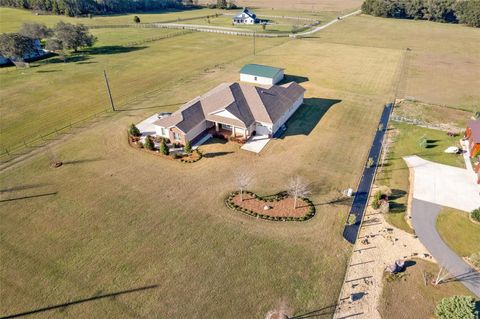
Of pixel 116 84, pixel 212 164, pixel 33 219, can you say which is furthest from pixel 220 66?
pixel 33 219

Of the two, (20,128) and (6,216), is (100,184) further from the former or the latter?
(20,128)

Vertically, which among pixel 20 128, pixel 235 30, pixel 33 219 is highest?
pixel 235 30

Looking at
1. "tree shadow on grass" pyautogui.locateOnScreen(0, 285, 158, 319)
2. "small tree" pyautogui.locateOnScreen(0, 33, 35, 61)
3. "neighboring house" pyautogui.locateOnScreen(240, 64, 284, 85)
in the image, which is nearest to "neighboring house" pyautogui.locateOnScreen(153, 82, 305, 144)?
"neighboring house" pyautogui.locateOnScreen(240, 64, 284, 85)

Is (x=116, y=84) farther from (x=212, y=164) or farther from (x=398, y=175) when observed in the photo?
(x=398, y=175)

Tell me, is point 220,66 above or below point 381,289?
above

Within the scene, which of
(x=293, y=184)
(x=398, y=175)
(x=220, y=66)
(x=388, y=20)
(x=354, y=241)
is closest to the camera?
(x=354, y=241)

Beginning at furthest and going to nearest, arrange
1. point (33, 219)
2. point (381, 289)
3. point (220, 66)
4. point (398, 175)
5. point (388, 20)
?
point (388, 20) → point (220, 66) → point (398, 175) → point (33, 219) → point (381, 289)

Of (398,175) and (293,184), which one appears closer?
(293,184)
